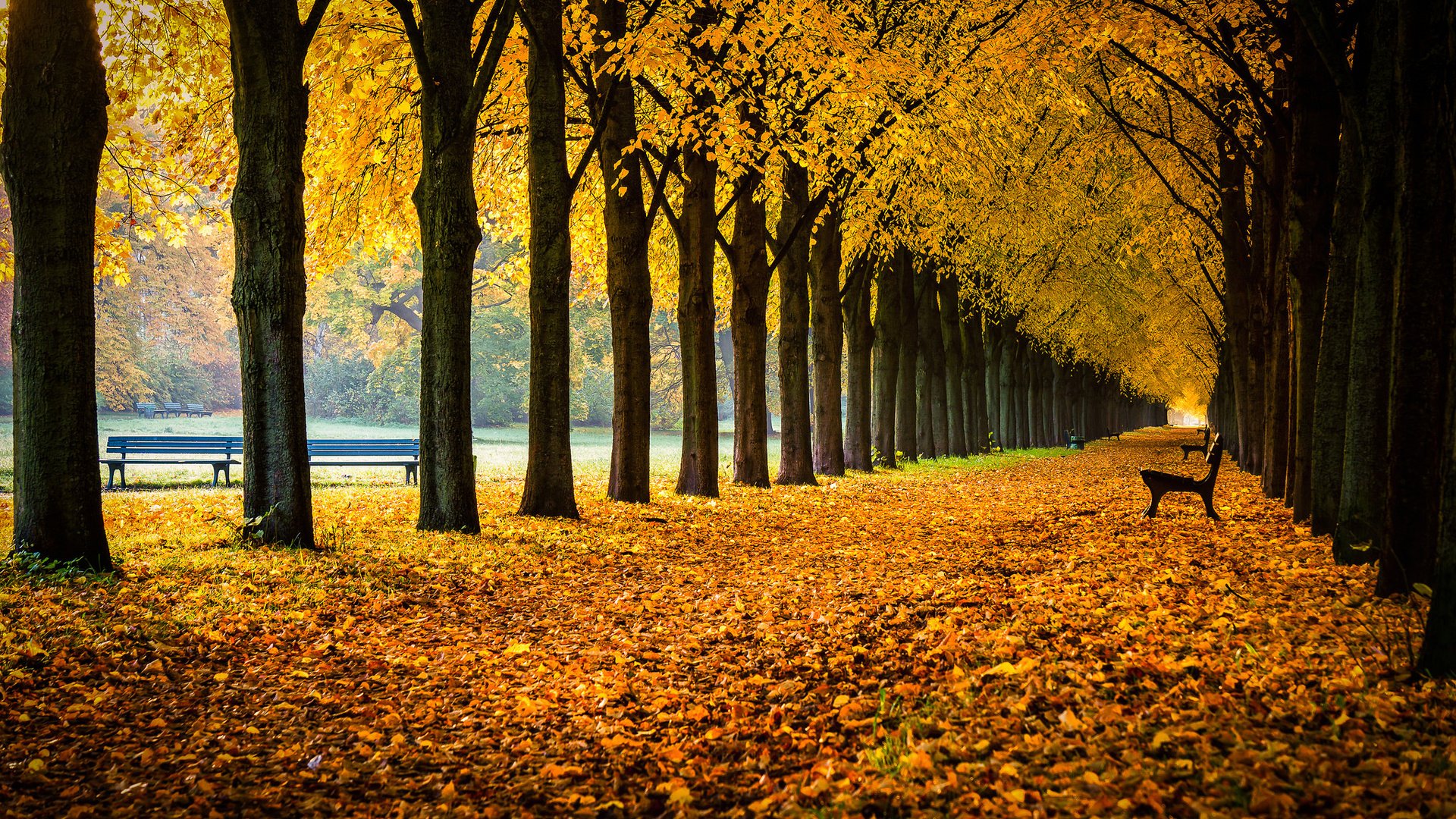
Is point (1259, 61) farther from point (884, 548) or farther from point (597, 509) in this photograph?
point (597, 509)

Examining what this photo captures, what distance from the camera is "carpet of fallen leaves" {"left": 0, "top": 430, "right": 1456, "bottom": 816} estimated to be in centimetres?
384

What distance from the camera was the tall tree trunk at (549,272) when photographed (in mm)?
11883

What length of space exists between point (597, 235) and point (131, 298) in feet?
83.0

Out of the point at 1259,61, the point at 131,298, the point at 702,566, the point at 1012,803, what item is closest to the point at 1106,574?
the point at 702,566

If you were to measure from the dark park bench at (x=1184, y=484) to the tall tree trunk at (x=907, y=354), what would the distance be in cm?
1319

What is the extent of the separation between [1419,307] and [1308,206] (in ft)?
16.6

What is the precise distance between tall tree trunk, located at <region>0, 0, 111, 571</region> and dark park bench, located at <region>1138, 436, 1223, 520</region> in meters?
11.3

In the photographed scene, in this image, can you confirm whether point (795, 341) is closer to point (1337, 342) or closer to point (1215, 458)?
point (1215, 458)

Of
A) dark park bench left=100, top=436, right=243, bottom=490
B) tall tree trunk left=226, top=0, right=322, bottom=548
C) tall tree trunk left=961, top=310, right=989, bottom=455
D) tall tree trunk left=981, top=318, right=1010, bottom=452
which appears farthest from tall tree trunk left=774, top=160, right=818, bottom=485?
tall tree trunk left=981, top=318, right=1010, bottom=452

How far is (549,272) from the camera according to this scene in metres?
11.9

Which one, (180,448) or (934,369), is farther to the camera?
(934,369)

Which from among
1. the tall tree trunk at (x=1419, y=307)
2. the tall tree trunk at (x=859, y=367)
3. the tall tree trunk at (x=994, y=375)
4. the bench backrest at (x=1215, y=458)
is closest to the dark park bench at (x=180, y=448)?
the tall tree trunk at (x=859, y=367)

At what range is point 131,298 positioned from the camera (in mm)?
34719

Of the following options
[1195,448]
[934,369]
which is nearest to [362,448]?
[934,369]
